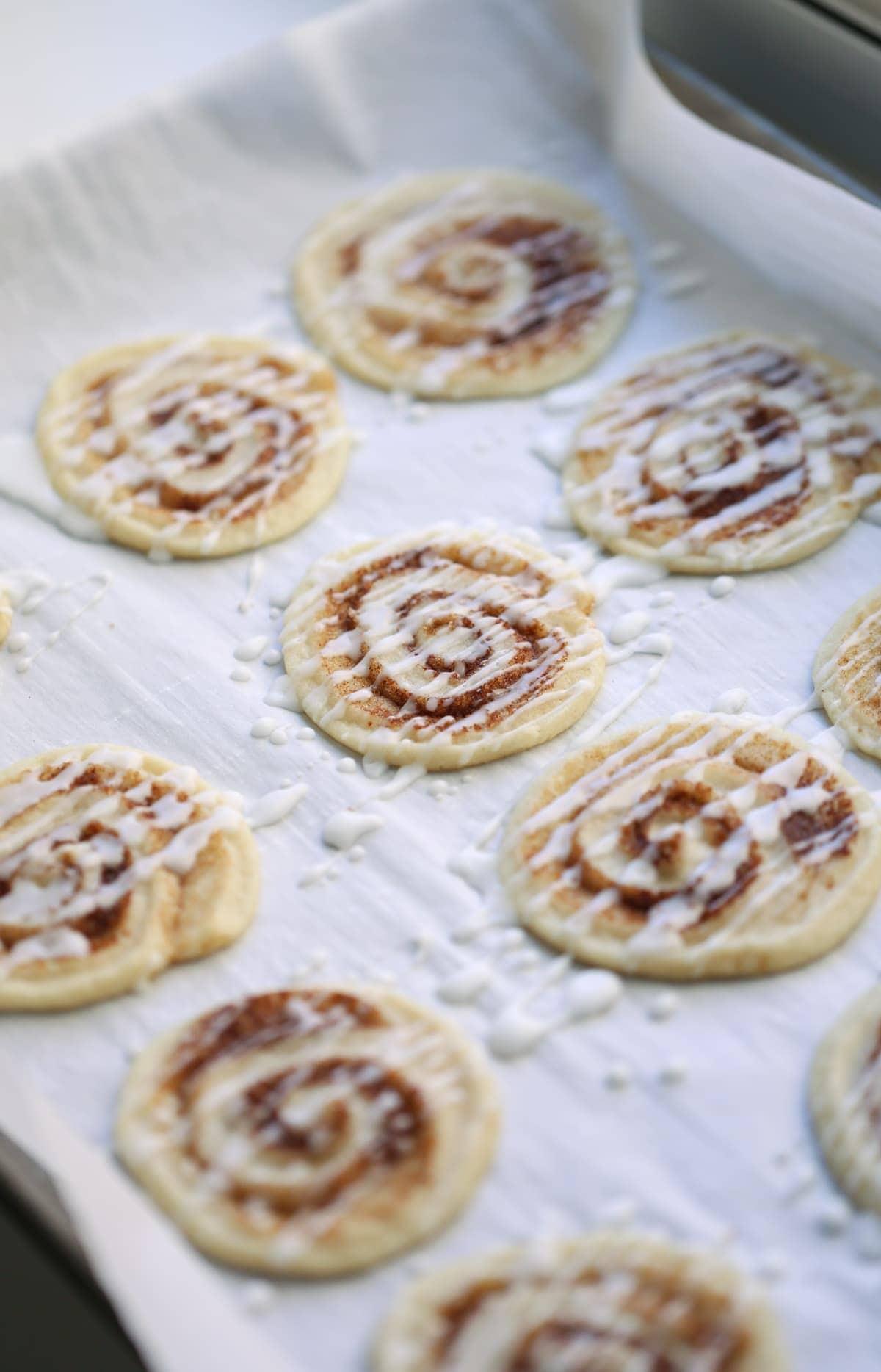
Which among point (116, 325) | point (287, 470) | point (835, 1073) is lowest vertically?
point (835, 1073)

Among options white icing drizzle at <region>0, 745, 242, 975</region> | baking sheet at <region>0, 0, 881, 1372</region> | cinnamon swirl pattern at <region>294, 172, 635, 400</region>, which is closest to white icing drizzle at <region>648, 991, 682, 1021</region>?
baking sheet at <region>0, 0, 881, 1372</region>

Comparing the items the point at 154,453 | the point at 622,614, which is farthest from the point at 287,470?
the point at 622,614

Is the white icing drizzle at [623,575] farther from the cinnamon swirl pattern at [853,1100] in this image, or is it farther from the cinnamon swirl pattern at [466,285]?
the cinnamon swirl pattern at [853,1100]

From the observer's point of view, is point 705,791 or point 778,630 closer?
point 705,791

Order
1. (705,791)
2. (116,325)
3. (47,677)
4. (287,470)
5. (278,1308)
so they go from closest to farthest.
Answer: (278,1308) → (705,791) → (47,677) → (287,470) → (116,325)

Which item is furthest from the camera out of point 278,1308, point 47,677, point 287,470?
point 287,470

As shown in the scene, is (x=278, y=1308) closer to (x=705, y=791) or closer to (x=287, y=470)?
(x=705, y=791)

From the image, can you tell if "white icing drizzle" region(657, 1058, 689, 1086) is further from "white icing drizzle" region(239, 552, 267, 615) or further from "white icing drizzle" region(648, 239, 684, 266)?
"white icing drizzle" region(648, 239, 684, 266)

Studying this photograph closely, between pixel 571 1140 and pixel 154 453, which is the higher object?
pixel 154 453

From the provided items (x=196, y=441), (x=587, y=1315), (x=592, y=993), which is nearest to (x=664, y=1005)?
(x=592, y=993)
